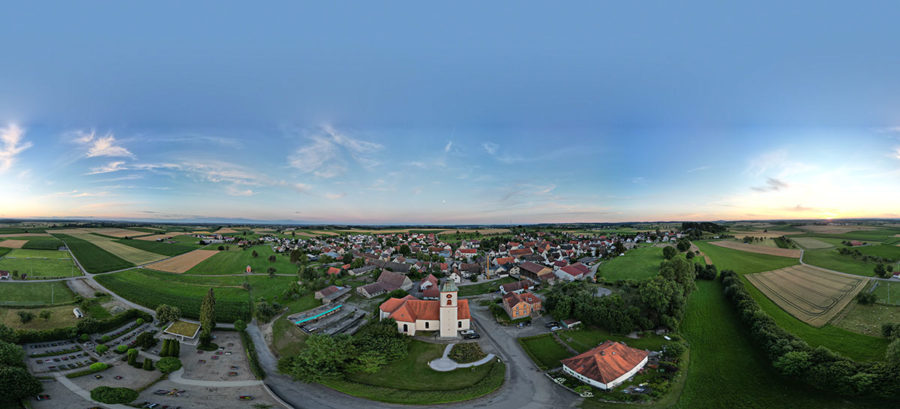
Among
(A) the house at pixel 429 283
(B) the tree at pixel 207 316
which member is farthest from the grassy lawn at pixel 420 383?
(A) the house at pixel 429 283

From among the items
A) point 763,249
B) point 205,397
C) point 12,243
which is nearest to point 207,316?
point 205,397

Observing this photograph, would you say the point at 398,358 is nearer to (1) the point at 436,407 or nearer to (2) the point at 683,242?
(1) the point at 436,407

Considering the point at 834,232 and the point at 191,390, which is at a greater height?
the point at 834,232

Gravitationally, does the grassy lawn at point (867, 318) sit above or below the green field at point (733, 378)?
above

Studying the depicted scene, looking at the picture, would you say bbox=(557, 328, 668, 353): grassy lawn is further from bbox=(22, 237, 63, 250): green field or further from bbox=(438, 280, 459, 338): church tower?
bbox=(22, 237, 63, 250): green field

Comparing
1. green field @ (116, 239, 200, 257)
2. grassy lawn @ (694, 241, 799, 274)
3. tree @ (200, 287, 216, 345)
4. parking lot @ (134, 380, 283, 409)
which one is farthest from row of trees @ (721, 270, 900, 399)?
green field @ (116, 239, 200, 257)

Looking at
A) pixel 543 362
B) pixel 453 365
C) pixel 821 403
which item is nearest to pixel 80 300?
pixel 453 365

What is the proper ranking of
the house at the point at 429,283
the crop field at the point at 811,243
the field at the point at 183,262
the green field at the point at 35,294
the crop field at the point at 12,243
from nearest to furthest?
the green field at the point at 35,294 → the house at the point at 429,283 → the crop field at the point at 811,243 → the field at the point at 183,262 → the crop field at the point at 12,243

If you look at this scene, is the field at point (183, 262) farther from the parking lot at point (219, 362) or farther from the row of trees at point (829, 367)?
the row of trees at point (829, 367)
